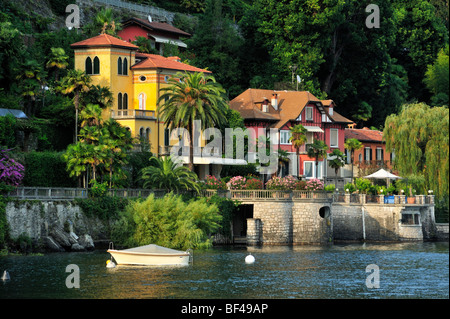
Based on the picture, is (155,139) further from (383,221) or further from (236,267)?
(236,267)

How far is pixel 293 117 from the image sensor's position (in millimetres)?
98375

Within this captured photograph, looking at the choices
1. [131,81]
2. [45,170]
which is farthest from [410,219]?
[45,170]

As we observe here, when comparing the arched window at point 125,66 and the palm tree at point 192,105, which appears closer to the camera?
A: the palm tree at point 192,105

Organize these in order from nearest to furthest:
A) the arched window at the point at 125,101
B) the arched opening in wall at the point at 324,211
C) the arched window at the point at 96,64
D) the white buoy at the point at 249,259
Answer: the white buoy at the point at 249,259 < the arched opening in wall at the point at 324,211 < the arched window at the point at 96,64 < the arched window at the point at 125,101

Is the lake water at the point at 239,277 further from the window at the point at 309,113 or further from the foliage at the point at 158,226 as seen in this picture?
the window at the point at 309,113

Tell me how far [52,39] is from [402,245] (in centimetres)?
3765

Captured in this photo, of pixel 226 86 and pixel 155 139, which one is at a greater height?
pixel 226 86

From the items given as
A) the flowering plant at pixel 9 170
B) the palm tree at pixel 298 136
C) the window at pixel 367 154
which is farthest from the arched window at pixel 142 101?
the window at pixel 367 154

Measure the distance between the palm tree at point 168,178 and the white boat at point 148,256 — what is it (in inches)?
608

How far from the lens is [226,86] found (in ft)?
366

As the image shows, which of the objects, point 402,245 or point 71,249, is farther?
point 402,245

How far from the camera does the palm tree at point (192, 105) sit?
78.7 metres
